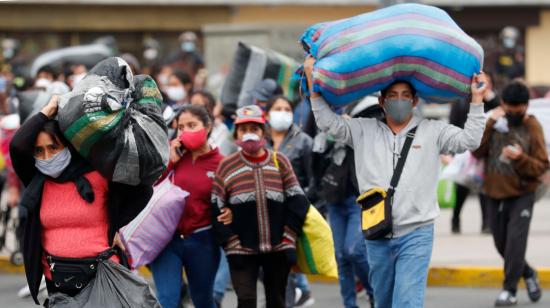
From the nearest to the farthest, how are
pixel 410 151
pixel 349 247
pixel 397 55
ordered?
pixel 397 55 < pixel 410 151 < pixel 349 247

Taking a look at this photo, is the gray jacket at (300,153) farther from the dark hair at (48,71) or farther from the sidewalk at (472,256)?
the dark hair at (48,71)

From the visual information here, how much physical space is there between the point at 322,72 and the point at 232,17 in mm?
22889

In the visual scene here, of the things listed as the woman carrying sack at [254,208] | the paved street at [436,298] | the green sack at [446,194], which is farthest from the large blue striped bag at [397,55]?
the green sack at [446,194]

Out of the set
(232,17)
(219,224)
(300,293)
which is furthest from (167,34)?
(219,224)

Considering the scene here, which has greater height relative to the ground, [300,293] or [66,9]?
[66,9]

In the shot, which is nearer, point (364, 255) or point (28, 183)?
point (28, 183)

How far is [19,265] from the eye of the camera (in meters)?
12.7

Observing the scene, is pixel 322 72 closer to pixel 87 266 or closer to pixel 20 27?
pixel 87 266

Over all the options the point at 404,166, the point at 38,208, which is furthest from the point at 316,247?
the point at 38,208

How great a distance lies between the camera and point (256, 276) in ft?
28.2

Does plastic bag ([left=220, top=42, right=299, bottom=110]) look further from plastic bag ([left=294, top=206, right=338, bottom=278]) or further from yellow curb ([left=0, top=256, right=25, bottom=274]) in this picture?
plastic bag ([left=294, top=206, right=338, bottom=278])

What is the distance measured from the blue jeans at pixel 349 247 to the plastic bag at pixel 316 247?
918 mm

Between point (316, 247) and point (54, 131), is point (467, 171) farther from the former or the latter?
point (54, 131)

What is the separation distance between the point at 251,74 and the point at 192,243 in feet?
11.8
